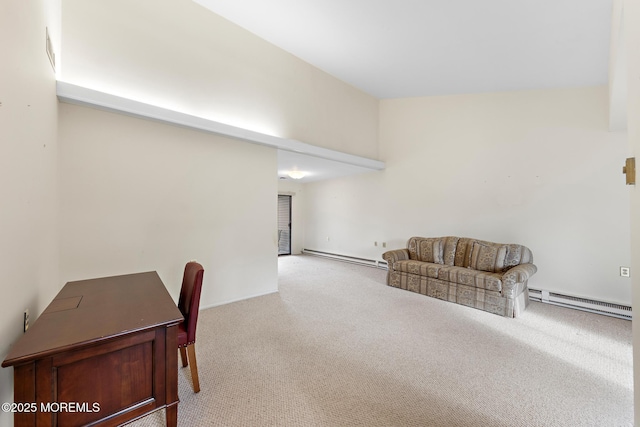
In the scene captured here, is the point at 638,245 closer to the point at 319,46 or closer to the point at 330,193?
the point at 319,46

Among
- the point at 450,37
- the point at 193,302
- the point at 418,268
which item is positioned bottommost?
the point at 418,268

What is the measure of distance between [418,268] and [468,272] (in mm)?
689

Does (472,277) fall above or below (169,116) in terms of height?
below

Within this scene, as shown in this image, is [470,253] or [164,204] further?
[470,253]

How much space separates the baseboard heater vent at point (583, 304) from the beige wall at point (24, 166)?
5337mm

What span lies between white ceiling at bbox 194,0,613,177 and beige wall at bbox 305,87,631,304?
42 centimetres

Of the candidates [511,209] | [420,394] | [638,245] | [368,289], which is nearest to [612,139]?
[511,209]

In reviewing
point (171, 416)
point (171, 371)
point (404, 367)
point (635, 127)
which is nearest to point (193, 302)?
point (171, 371)

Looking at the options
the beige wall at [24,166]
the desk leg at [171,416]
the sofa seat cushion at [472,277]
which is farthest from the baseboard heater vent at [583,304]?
the beige wall at [24,166]

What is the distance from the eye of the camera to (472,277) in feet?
11.5

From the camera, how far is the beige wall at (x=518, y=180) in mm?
3418

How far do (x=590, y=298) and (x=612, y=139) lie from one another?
2073 mm

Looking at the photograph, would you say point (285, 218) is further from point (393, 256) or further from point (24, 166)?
point (24, 166)

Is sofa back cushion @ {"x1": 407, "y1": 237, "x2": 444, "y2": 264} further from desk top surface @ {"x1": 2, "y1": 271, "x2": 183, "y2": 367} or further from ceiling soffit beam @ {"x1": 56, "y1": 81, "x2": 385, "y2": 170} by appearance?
desk top surface @ {"x1": 2, "y1": 271, "x2": 183, "y2": 367}
